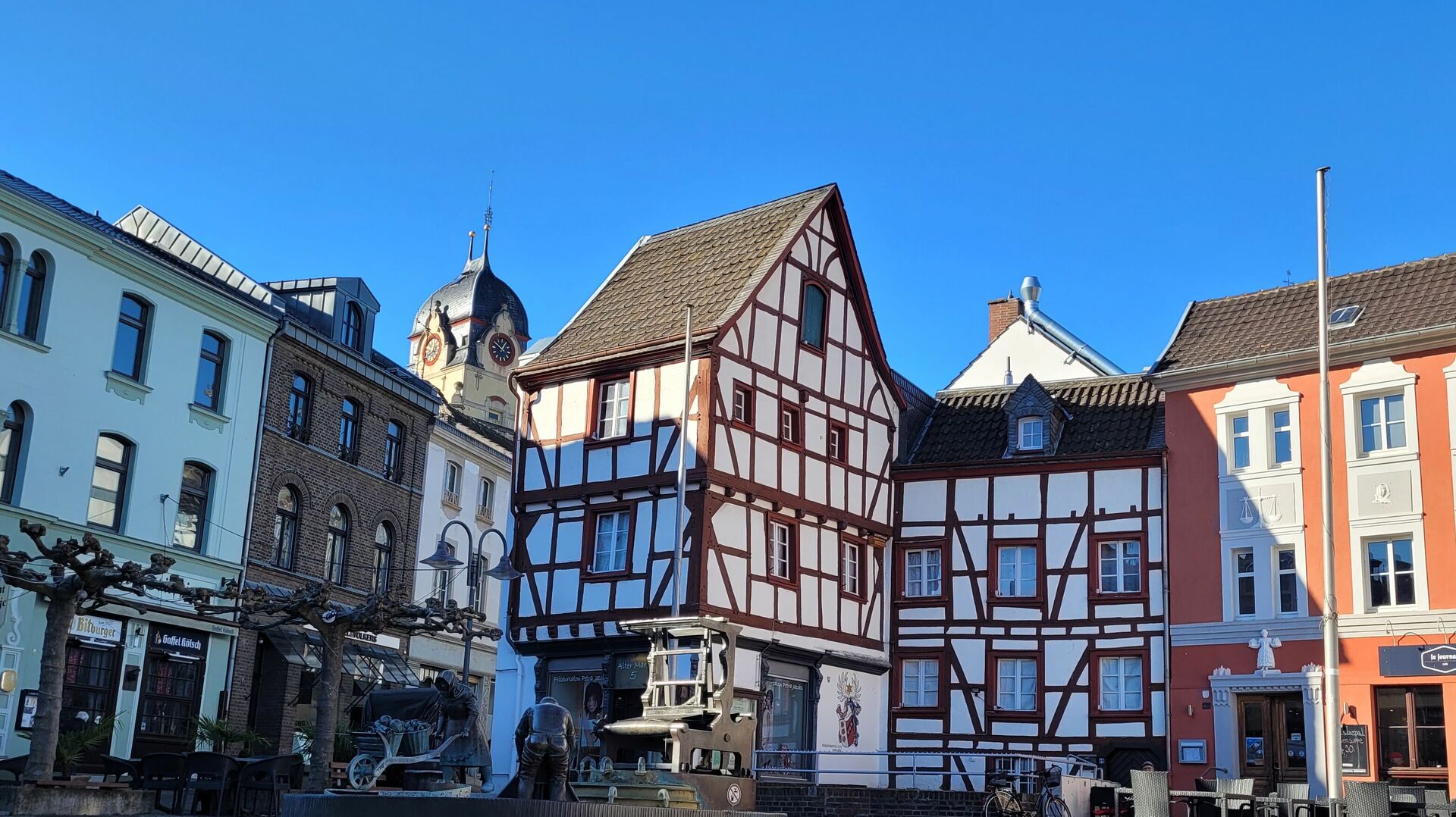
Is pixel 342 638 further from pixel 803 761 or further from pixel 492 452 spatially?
pixel 492 452

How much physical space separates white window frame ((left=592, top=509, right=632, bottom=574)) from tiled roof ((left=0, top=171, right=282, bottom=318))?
26.5 ft

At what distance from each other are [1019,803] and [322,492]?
1674 cm

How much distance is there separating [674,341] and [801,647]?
20.8 feet

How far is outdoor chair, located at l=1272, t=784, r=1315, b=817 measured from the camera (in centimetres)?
1920

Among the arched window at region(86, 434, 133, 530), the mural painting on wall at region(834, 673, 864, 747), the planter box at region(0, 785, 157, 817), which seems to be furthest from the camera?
the mural painting on wall at region(834, 673, 864, 747)

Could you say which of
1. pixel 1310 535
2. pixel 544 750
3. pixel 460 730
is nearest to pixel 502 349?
pixel 1310 535

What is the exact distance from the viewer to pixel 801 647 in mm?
28906

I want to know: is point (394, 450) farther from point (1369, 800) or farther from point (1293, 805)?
point (1369, 800)

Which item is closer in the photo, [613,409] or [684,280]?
[613,409]

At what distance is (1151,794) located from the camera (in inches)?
752

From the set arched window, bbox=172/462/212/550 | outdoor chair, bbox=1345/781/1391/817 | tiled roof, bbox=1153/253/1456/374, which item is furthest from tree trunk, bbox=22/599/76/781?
tiled roof, bbox=1153/253/1456/374

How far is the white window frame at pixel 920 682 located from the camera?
103ft

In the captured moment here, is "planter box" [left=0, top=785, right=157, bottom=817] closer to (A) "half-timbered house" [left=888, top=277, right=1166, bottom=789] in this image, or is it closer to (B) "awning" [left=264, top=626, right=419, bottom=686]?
(B) "awning" [left=264, top=626, right=419, bottom=686]

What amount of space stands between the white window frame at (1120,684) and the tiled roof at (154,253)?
59.6 ft
